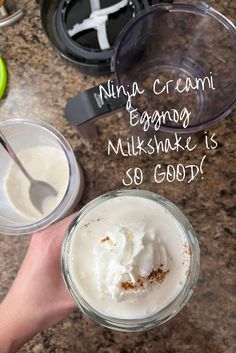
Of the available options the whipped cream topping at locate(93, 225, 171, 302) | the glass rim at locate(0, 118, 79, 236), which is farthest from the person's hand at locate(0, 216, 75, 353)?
the whipped cream topping at locate(93, 225, 171, 302)

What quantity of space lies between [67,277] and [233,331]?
0.93ft

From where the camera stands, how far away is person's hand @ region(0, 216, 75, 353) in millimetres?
692

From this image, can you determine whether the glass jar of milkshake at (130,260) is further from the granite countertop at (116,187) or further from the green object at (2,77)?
the green object at (2,77)

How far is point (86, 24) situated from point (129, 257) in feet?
1.45

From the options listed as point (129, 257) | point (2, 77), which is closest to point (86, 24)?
point (2, 77)

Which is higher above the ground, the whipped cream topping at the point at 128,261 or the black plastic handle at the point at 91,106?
the black plastic handle at the point at 91,106

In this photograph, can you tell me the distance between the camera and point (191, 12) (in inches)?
31.5

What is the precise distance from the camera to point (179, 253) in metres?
0.61

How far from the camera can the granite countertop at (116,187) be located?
2.39 ft

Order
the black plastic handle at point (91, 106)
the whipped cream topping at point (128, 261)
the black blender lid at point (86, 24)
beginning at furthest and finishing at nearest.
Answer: the black blender lid at point (86, 24) → the black plastic handle at point (91, 106) → the whipped cream topping at point (128, 261)

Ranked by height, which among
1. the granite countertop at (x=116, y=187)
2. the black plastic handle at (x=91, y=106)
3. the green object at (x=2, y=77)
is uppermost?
the green object at (x=2, y=77)

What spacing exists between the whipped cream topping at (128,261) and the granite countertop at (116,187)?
0.57 feet

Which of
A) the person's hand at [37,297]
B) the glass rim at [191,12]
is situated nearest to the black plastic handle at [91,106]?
the glass rim at [191,12]

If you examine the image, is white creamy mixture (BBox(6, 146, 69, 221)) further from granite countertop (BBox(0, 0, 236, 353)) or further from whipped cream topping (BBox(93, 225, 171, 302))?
whipped cream topping (BBox(93, 225, 171, 302))
